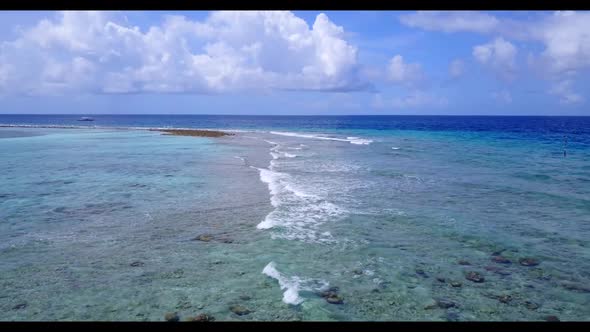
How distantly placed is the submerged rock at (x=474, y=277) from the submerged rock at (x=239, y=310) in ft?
17.9

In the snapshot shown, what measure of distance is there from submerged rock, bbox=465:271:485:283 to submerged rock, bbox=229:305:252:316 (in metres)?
5.46

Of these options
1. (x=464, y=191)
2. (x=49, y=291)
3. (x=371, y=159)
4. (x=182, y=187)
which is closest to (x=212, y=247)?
→ (x=49, y=291)

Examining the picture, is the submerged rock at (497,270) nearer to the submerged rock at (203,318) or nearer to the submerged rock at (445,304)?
the submerged rock at (445,304)

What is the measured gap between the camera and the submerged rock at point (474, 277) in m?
9.70

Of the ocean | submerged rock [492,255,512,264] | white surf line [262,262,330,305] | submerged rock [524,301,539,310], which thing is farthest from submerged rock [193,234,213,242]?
submerged rock [524,301,539,310]

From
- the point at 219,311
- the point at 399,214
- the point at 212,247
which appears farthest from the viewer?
the point at 399,214

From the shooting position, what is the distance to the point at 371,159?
113 ft

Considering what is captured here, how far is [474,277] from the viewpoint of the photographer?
9.86 metres

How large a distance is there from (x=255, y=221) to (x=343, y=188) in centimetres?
774

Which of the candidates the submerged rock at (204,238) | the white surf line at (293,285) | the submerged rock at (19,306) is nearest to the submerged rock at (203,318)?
the white surf line at (293,285)

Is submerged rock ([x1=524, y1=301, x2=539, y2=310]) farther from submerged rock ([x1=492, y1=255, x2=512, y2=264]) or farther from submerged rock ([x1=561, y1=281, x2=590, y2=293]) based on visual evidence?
submerged rock ([x1=492, y1=255, x2=512, y2=264])

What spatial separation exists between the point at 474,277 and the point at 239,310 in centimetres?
579
